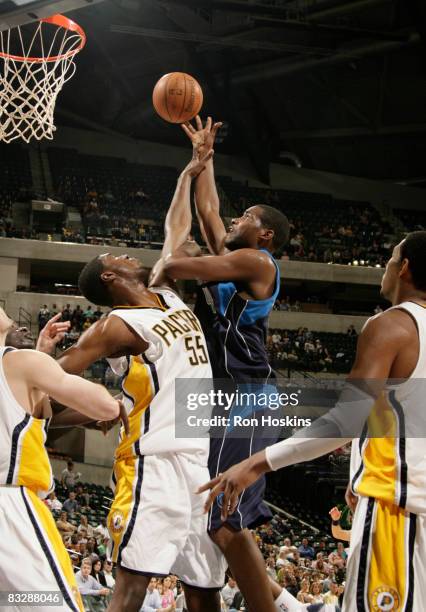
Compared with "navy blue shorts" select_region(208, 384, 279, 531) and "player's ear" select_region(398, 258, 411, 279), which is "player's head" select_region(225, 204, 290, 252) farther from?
"player's ear" select_region(398, 258, 411, 279)

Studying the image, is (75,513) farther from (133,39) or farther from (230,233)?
(133,39)

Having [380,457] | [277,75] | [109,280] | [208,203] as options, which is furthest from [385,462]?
[277,75]

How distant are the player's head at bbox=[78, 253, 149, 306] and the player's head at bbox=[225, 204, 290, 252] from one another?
2.00ft

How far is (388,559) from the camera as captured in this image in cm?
270

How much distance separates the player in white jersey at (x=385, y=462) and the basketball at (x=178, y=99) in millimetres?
2822

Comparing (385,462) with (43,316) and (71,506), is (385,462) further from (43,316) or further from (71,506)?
(43,316)

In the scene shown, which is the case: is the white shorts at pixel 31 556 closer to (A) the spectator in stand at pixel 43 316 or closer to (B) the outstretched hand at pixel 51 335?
(B) the outstretched hand at pixel 51 335

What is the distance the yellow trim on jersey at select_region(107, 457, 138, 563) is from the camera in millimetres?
3605

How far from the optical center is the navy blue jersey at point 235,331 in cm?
421

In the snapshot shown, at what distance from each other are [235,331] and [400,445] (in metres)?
1.58

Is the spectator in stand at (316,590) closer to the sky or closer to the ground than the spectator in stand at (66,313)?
closer to the ground

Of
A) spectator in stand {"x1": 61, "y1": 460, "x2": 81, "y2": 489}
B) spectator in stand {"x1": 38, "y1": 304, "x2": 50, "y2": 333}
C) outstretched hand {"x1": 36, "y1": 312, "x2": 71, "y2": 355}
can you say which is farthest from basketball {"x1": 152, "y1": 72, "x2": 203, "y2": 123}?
spectator in stand {"x1": 38, "y1": 304, "x2": 50, "y2": 333}

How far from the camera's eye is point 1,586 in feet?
9.95

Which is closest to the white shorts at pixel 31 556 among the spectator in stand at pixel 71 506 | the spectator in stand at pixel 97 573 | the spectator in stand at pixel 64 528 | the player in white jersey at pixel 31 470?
the player in white jersey at pixel 31 470
